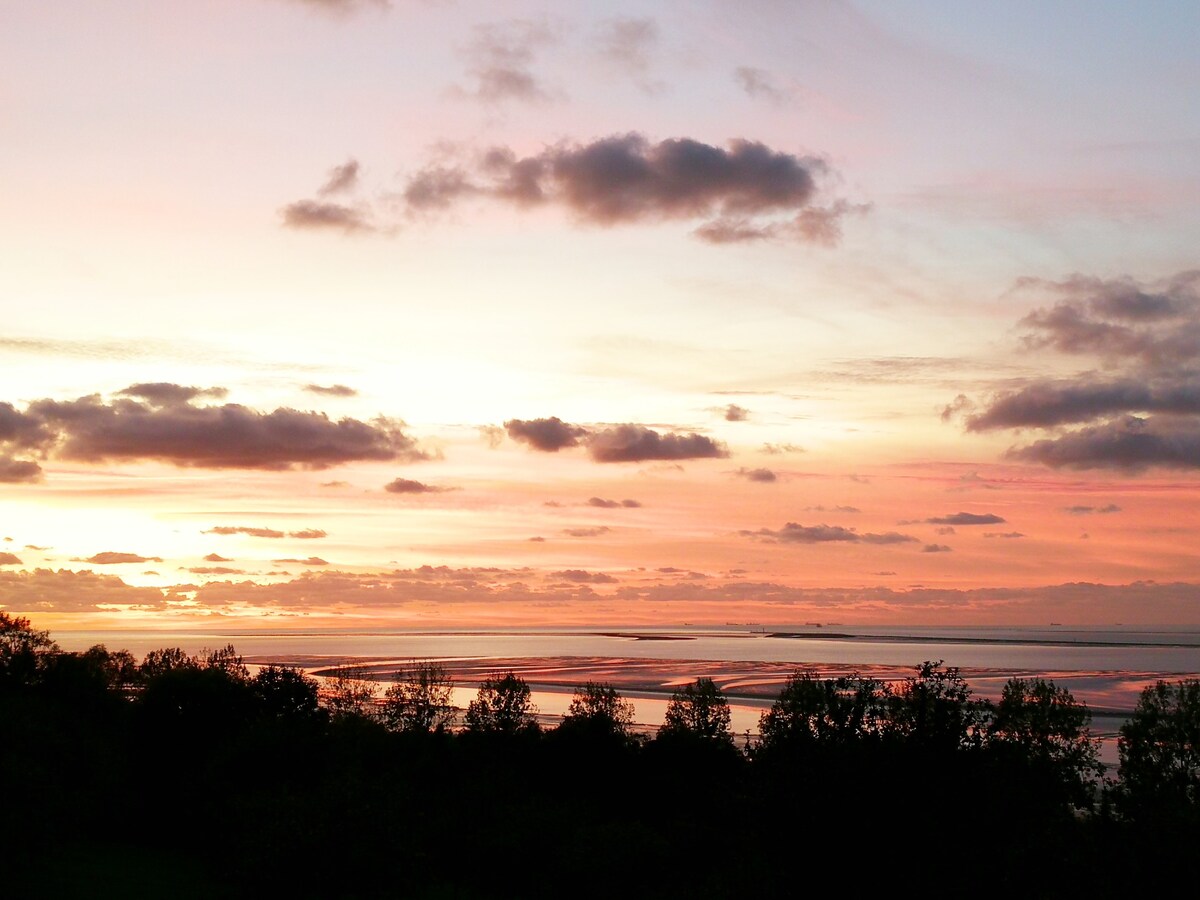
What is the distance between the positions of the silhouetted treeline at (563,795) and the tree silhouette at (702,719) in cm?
39

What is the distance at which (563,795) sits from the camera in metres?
76.4

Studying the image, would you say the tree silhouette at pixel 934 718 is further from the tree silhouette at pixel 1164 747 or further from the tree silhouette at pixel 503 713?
the tree silhouette at pixel 503 713

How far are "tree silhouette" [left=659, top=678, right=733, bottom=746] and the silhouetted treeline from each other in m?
0.39

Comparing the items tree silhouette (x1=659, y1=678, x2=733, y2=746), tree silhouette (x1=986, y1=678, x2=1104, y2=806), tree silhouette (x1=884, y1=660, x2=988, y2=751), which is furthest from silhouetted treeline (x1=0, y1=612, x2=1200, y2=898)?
tree silhouette (x1=659, y1=678, x2=733, y2=746)

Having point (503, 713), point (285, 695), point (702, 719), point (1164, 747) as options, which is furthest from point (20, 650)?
point (1164, 747)

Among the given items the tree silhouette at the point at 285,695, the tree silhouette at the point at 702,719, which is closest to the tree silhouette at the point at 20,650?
the tree silhouette at the point at 285,695

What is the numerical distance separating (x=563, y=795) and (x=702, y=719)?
16444 millimetres

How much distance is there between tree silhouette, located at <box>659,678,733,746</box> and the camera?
267ft

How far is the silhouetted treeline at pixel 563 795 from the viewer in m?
32.2

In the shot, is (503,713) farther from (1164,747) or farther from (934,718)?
(934,718)

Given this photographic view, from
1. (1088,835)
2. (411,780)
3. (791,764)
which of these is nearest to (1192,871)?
(1088,835)

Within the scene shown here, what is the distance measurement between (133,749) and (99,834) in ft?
40.0

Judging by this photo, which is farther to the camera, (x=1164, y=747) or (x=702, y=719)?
(x=702, y=719)

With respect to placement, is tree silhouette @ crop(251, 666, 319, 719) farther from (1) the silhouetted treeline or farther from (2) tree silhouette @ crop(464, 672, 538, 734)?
(2) tree silhouette @ crop(464, 672, 538, 734)
